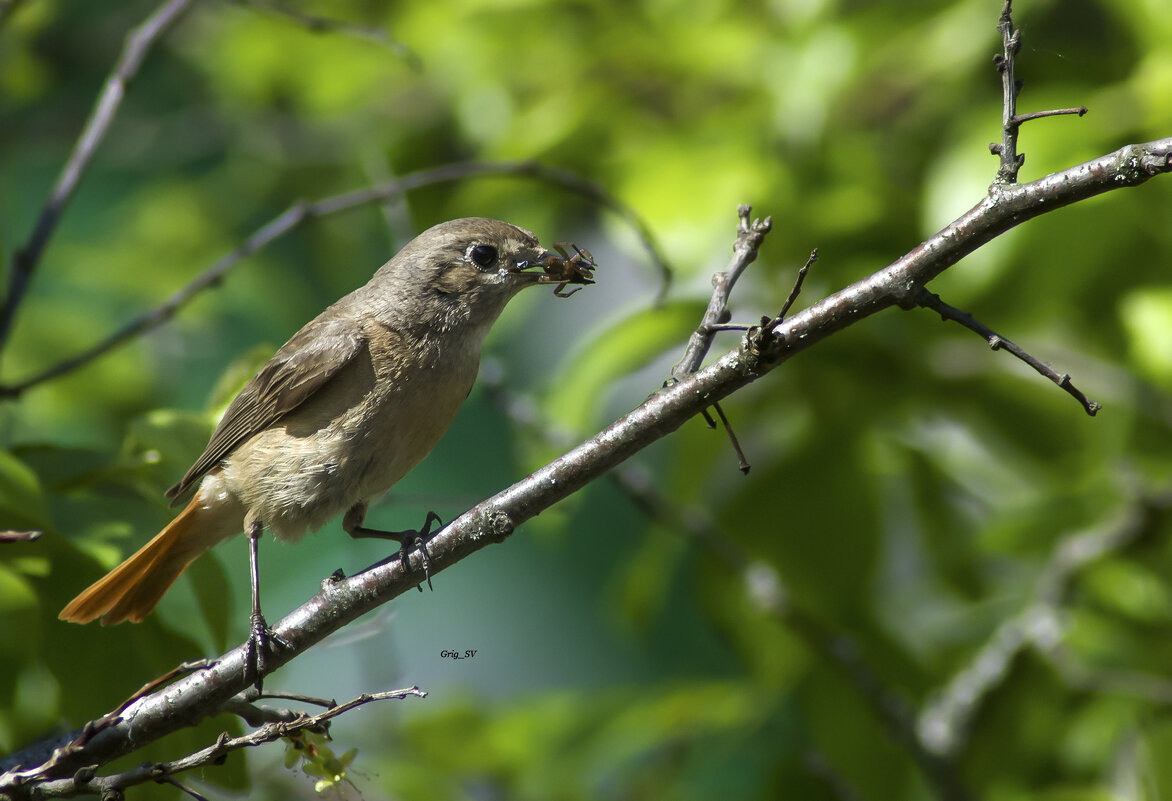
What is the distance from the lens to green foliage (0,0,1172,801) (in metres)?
2.89

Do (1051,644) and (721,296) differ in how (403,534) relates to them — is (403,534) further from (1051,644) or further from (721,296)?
(1051,644)

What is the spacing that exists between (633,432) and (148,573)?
1.11 m

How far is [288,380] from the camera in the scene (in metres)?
2.31

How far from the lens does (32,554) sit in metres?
2.00

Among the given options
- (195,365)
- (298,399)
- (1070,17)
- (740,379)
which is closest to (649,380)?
(298,399)

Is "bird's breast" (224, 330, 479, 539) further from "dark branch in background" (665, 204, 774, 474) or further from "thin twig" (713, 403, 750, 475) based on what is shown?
"thin twig" (713, 403, 750, 475)

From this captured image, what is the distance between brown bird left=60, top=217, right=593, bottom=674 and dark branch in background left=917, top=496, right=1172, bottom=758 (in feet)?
5.30

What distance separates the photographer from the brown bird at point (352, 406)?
2221mm

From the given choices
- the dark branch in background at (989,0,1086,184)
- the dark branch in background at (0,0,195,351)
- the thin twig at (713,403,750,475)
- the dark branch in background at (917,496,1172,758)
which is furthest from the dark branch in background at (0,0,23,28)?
the dark branch in background at (917,496,1172,758)

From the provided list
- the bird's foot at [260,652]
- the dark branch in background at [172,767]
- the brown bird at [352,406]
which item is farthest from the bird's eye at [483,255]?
the dark branch in background at [172,767]

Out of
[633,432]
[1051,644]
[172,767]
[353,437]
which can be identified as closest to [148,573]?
[353,437]

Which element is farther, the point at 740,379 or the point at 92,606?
the point at 92,606

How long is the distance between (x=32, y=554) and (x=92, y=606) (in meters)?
0.14

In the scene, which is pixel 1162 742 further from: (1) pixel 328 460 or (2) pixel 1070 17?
(2) pixel 1070 17
